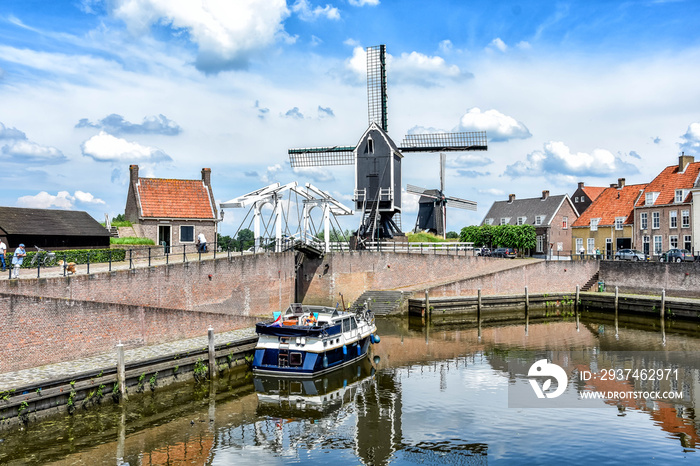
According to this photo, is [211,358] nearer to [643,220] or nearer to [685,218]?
[685,218]

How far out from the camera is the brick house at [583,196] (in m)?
68.2

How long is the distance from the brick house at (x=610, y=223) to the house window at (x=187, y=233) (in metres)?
37.7

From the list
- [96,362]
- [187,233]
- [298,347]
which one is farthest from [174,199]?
[298,347]

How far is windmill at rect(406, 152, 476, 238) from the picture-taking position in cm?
5191

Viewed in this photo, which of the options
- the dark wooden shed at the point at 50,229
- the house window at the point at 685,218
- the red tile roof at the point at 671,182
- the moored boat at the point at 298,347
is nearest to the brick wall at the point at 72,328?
the moored boat at the point at 298,347

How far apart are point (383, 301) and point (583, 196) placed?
41.9 metres

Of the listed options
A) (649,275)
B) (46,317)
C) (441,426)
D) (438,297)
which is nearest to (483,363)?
(441,426)

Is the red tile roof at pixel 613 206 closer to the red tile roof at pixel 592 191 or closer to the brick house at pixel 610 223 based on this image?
the brick house at pixel 610 223

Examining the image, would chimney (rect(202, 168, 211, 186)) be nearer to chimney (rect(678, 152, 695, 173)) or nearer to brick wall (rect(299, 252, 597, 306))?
brick wall (rect(299, 252, 597, 306))

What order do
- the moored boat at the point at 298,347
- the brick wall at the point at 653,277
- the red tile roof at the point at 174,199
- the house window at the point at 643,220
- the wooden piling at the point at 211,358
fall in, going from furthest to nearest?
the house window at the point at 643,220
the brick wall at the point at 653,277
the red tile roof at the point at 174,199
the moored boat at the point at 298,347
the wooden piling at the point at 211,358

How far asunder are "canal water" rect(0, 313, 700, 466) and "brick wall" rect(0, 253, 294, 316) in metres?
5.26

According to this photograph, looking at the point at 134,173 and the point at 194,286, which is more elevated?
the point at 134,173

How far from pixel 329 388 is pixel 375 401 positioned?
235 cm

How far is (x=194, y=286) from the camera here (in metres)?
26.4
